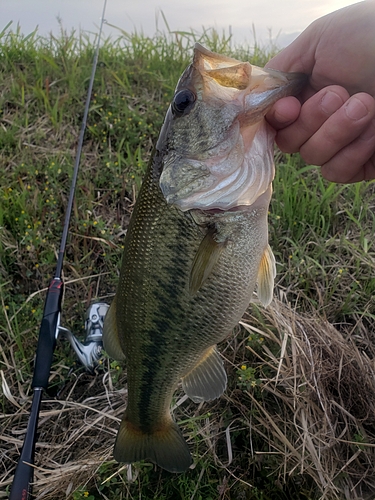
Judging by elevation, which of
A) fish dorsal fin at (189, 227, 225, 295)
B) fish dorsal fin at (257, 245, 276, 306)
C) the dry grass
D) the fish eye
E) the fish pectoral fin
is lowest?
the dry grass

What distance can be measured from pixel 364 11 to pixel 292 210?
1.46 meters

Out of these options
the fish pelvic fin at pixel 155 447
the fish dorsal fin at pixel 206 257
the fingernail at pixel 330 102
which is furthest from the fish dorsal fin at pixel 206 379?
the fingernail at pixel 330 102

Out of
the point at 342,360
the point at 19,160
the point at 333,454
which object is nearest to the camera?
the point at 333,454

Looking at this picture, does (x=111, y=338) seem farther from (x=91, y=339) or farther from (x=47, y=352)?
(x=91, y=339)

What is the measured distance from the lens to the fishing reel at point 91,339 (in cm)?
237

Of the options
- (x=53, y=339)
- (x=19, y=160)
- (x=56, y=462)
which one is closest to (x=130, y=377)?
(x=53, y=339)

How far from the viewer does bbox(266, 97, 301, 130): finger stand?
1472mm

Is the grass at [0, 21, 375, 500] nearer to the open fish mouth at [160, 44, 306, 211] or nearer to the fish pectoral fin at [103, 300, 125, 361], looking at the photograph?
the fish pectoral fin at [103, 300, 125, 361]

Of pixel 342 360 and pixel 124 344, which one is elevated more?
pixel 124 344

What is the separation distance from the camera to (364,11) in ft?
5.20

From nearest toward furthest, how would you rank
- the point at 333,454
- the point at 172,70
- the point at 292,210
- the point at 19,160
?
1. the point at 333,454
2. the point at 292,210
3. the point at 19,160
4. the point at 172,70

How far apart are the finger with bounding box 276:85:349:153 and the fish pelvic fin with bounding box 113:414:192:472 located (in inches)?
55.1

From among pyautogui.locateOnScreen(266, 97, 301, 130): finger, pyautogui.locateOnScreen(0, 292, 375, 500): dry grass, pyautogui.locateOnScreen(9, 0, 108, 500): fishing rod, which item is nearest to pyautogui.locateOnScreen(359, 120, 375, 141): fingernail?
pyautogui.locateOnScreen(266, 97, 301, 130): finger

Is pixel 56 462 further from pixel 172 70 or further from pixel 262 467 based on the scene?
pixel 172 70
